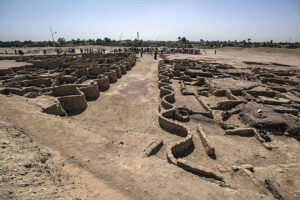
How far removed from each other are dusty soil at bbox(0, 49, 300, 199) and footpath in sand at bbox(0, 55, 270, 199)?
3 cm

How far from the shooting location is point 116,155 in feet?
22.7

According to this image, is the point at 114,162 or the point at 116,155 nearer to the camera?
the point at 114,162

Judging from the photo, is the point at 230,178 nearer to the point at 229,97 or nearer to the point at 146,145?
the point at 146,145

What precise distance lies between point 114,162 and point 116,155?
2.09ft

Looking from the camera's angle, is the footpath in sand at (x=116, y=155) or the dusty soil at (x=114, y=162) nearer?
the dusty soil at (x=114, y=162)

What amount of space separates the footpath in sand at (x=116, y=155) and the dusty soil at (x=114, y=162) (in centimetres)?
3

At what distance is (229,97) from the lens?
15367 mm

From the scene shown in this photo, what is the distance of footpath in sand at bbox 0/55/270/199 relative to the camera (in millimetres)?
4996

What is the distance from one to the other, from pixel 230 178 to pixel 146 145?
144 inches

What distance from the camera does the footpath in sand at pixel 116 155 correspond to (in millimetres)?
4996

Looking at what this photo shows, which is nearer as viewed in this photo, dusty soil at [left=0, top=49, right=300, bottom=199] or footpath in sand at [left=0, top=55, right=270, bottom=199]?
dusty soil at [left=0, top=49, right=300, bottom=199]

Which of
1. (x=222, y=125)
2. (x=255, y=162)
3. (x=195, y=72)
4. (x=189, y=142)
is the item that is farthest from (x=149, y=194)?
(x=195, y=72)

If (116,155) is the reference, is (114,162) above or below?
above

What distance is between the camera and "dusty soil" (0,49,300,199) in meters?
4.62
